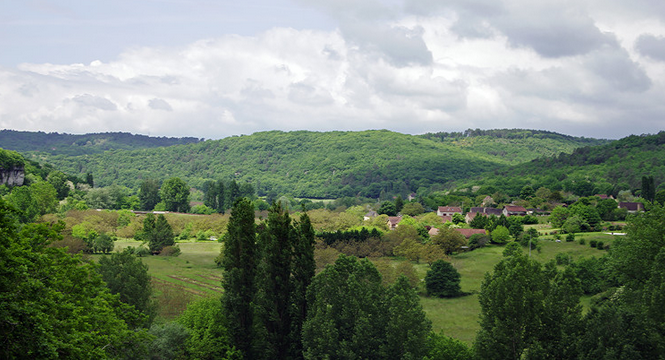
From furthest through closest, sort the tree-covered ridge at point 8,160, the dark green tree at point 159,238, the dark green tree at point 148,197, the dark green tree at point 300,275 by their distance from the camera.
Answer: the dark green tree at point 148,197, the tree-covered ridge at point 8,160, the dark green tree at point 159,238, the dark green tree at point 300,275

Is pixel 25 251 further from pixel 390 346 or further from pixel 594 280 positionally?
pixel 594 280

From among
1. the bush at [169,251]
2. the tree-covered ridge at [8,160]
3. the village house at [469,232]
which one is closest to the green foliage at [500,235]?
the village house at [469,232]

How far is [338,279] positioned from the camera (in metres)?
33.3

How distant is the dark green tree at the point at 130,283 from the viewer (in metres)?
38.4

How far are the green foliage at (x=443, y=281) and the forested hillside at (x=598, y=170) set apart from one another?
260 feet

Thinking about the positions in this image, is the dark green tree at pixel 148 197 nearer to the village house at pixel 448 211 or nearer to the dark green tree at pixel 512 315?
the village house at pixel 448 211

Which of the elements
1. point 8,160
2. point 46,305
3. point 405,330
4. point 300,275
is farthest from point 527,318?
point 8,160

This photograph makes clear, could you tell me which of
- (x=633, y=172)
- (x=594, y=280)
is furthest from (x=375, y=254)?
(x=633, y=172)

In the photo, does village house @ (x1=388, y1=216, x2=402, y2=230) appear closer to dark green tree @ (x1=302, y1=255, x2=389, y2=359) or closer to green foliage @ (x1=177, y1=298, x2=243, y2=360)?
dark green tree @ (x1=302, y1=255, x2=389, y2=359)

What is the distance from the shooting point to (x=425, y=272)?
69.0m

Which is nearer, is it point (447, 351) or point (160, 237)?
point (447, 351)

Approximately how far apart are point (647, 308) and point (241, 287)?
2360cm

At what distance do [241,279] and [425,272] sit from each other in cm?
3884

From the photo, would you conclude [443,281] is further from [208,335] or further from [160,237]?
[160,237]
